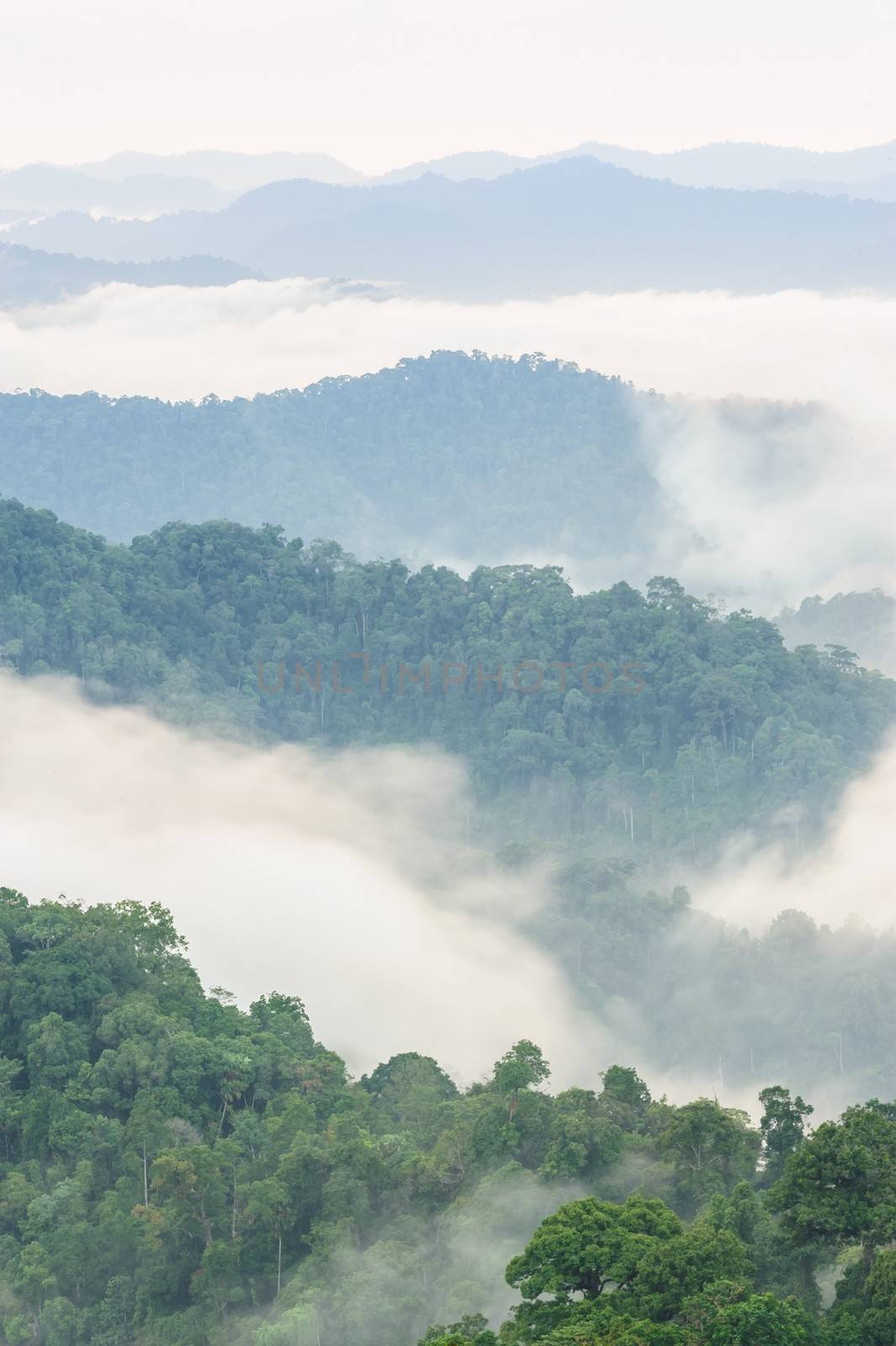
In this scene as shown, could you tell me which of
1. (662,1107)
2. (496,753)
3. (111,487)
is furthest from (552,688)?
(111,487)

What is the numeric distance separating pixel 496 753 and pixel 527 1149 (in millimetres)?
34194

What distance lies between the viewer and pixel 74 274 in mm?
174625

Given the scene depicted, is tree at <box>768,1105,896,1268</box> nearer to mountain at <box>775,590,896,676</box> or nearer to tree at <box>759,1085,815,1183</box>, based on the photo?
tree at <box>759,1085,815,1183</box>

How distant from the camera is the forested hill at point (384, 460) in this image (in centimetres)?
11912

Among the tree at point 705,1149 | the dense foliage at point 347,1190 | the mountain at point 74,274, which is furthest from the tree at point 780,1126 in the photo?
the mountain at point 74,274

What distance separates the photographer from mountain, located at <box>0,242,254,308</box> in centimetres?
17138

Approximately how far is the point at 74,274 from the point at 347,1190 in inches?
6089

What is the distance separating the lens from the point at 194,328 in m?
171

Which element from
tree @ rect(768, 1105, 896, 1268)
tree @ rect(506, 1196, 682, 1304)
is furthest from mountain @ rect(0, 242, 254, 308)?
tree @ rect(506, 1196, 682, 1304)

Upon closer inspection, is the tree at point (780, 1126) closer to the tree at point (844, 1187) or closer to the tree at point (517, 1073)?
the tree at point (517, 1073)

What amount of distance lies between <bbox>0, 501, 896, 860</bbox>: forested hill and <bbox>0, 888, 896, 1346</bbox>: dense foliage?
83.6 ft

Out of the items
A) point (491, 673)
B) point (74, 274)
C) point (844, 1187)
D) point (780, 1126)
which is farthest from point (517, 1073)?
point (74, 274)

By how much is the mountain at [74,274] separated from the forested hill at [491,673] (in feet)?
365

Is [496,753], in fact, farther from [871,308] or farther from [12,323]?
[871,308]
